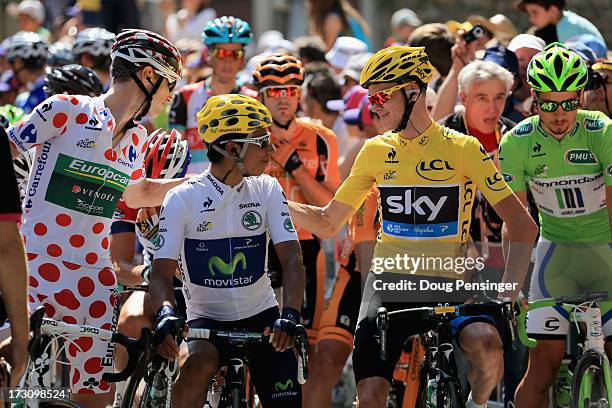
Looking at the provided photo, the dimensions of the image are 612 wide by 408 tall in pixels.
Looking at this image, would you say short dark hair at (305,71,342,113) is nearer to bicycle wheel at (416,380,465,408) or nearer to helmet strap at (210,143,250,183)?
helmet strap at (210,143,250,183)

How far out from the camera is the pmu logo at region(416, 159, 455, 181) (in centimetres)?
721

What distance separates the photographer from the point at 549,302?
24.7ft

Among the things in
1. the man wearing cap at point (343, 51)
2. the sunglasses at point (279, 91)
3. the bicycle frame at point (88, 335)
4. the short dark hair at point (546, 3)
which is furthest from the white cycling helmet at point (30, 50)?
the bicycle frame at point (88, 335)

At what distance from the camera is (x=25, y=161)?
794 centimetres

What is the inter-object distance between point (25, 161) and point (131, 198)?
83cm

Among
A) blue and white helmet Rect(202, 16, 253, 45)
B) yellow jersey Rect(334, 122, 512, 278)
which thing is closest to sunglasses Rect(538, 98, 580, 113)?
yellow jersey Rect(334, 122, 512, 278)

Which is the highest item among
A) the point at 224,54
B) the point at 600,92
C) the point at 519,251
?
the point at 224,54

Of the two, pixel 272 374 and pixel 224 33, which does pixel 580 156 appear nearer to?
pixel 272 374

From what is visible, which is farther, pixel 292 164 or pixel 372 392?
pixel 292 164

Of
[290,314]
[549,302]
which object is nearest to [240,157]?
[290,314]

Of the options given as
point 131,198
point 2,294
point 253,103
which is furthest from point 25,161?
point 2,294

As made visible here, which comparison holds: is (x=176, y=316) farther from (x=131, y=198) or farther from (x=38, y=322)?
(x=131, y=198)

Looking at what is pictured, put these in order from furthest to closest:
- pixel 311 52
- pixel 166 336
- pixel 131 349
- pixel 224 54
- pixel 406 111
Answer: pixel 311 52 < pixel 224 54 < pixel 406 111 < pixel 131 349 < pixel 166 336

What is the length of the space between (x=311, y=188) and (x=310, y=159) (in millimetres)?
302
